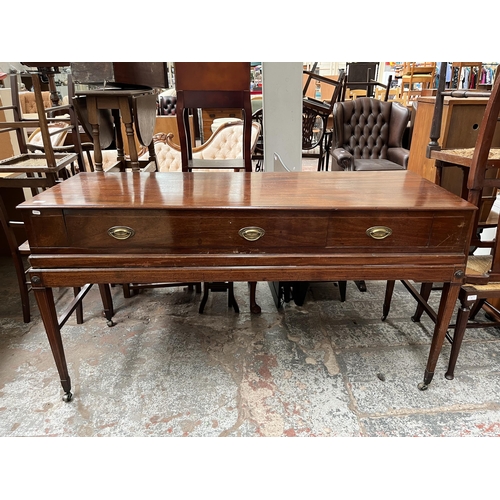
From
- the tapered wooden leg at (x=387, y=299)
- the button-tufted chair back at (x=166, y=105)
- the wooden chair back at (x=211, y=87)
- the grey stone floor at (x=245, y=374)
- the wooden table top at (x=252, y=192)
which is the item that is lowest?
the grey stone floor at (x=245, y=374)

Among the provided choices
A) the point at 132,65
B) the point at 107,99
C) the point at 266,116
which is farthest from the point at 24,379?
the point at 266,116

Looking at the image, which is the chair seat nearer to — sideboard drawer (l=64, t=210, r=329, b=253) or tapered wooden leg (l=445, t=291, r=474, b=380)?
tapered wooden leg (l=445, t=291, r=474, b=380)

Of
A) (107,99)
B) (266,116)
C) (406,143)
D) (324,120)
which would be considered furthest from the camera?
(324,120)

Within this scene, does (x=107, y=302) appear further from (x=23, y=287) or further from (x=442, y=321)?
Result: (x=442, y=321)

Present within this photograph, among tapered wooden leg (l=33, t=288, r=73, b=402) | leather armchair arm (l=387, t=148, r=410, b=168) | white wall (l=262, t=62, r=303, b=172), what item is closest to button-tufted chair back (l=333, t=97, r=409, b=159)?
leather armchair arm (l=387, t=148, r=410, b=168)

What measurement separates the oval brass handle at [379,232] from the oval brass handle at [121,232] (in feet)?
2.90

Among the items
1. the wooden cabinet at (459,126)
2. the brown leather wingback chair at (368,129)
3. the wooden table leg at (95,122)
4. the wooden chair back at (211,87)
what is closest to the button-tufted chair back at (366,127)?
the brown leather wingback chair at (368,129)

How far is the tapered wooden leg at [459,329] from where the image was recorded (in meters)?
1.71

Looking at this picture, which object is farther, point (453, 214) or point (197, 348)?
point (197, 348)

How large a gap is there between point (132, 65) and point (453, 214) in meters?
1.94

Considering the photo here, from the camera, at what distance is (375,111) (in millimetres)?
4547

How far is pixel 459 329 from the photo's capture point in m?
1.77

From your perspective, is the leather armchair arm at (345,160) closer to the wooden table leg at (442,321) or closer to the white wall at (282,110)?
the white wall at (282,110)
